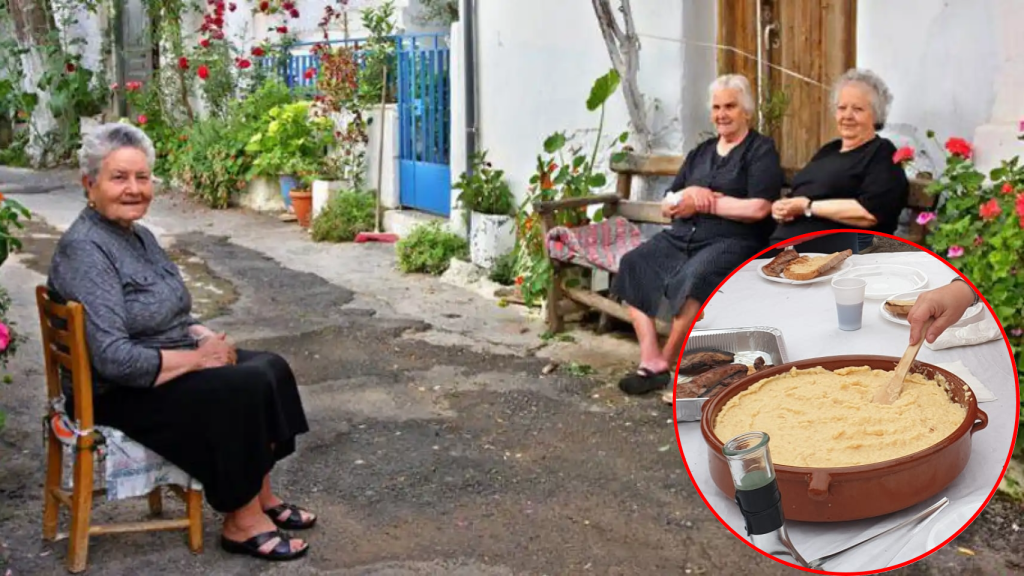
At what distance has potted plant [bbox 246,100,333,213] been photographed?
396 inches

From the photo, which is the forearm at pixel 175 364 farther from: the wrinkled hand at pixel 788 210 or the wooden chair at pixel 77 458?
the wrinkled hand at pixel 788 210

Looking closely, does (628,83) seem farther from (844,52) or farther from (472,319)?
(472,319)

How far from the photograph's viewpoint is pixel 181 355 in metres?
3.21

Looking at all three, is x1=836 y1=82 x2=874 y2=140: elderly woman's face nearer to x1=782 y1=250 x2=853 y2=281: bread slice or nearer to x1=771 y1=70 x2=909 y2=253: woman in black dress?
x1=771 y1=70 x2=909 y2=253: woman in black dress

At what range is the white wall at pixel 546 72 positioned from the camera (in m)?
5.91

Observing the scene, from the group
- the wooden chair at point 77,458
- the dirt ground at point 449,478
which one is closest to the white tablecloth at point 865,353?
the dirt ground at point 449,478

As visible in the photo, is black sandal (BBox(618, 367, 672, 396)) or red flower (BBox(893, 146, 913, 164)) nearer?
red flower (BBox(893, 146, 913, 164))

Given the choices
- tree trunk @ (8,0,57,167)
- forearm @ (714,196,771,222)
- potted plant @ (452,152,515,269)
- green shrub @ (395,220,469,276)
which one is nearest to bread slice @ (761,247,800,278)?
forearm @ (714,196,771,222)

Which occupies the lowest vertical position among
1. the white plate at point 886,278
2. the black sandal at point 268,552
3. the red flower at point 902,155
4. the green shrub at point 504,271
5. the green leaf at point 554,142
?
the black sandal at point 268,552

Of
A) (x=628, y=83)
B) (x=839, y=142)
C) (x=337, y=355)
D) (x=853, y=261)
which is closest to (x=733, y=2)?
(x=628, y=83)

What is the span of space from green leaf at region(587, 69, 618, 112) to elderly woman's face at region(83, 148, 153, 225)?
331 centimetres

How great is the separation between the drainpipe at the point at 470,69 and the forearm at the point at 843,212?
393 cm

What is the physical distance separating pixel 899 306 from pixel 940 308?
0.04 metres

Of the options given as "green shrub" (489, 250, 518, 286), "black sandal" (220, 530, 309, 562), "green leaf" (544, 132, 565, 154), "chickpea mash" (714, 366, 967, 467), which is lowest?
"black sandal" (220, 530, 309, 562)
